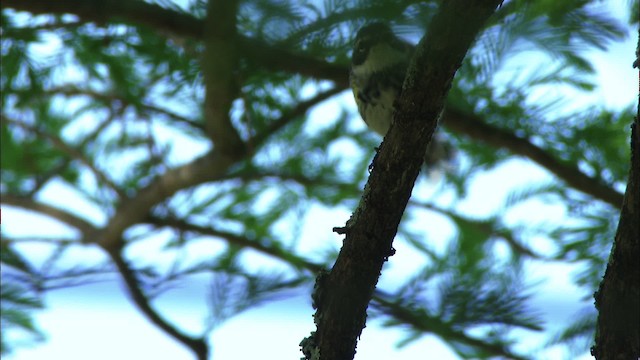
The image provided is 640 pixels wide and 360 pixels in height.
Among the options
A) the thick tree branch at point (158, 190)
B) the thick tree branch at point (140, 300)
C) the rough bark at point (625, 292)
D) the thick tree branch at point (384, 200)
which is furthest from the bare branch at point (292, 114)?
the rough bark at point (625, 292)

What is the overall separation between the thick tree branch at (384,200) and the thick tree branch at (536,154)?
35.7 inches

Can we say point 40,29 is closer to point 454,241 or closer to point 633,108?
point 454,241

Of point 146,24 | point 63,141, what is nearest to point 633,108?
point 146,24

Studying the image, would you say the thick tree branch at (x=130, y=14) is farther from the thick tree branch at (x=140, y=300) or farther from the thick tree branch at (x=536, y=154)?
the thick tree branch at (x=140, y=300)

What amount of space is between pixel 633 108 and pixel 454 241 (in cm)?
51

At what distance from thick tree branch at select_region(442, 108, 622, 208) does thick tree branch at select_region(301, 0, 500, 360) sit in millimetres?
907

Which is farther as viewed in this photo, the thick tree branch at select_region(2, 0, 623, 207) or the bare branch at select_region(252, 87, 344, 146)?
the bare branch at select_region(252, 87, 344, 146)

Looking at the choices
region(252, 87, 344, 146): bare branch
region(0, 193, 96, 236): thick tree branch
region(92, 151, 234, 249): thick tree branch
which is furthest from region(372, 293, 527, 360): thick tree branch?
region(0, 193, 96, 236): thick tree branch

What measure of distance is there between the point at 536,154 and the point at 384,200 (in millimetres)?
1032

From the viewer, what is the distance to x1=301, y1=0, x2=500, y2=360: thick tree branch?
858 millimetres

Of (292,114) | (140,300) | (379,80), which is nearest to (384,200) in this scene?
(379,80)

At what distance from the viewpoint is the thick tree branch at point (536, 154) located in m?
1.85

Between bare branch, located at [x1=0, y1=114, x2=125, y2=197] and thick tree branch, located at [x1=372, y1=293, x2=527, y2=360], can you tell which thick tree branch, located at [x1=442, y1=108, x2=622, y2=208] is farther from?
bare branch, located at [x1=0, y1=114, x2=125, y2=197]

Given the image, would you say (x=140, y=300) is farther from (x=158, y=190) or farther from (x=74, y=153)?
(x=74, y=153)
